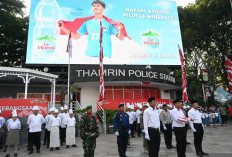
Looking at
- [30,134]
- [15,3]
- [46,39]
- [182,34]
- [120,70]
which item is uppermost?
[15,3]

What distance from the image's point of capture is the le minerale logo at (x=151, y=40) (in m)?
27.9

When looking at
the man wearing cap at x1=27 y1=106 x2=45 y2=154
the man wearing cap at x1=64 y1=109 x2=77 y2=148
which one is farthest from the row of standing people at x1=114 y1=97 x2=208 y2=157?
the man wearing cap at x1=27 y1=106 x2=45 y2=154

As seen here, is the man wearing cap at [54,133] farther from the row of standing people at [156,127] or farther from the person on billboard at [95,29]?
the person on billboard at [95,29]

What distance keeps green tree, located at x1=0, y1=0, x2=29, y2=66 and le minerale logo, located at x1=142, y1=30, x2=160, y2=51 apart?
17.9m

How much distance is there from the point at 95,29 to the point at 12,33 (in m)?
11.6

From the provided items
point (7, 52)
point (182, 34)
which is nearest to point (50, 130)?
point (7, 52)

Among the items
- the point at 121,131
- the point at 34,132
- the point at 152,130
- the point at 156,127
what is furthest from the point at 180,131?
the point at 34,132

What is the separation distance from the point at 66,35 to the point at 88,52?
3.97m

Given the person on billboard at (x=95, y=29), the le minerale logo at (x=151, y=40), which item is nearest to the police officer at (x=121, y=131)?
the person on billboard at (x=95, y=29)

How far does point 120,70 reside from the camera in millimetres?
21250

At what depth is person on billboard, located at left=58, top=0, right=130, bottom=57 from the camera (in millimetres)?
25652

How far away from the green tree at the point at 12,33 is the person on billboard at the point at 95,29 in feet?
19.8

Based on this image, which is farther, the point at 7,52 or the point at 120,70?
the point at 7,52

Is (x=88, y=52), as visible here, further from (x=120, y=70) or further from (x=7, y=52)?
(x=7, y=52)
